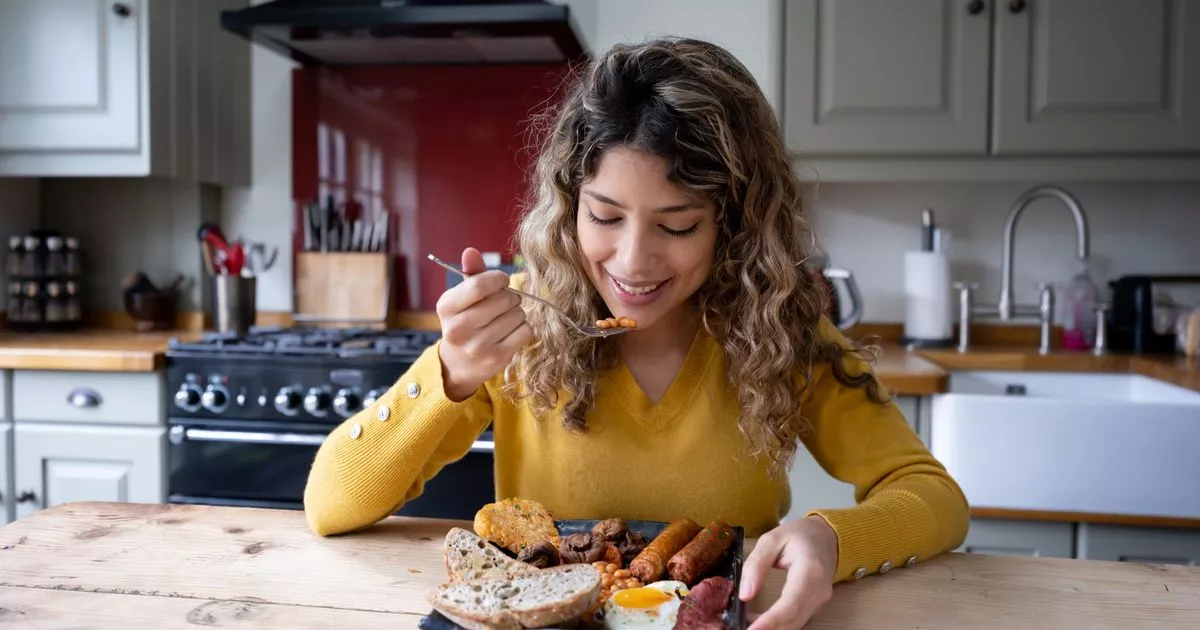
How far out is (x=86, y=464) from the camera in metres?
2.41

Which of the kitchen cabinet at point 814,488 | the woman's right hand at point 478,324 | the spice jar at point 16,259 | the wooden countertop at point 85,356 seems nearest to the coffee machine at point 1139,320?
the kitchen cabinet at point 814,488

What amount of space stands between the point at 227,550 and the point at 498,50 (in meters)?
2.01

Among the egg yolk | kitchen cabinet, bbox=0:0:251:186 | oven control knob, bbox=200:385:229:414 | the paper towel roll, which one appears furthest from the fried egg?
kitchen cabinet, bbox=0:0:251:186

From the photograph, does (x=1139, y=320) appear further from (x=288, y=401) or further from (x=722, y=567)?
(x=288, y=401)

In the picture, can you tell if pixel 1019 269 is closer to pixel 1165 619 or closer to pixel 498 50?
pixel 498 50

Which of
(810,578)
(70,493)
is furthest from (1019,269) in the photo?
(70,493)

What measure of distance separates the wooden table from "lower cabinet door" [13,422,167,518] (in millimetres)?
1296

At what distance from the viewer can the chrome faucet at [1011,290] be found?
2596 millimetres

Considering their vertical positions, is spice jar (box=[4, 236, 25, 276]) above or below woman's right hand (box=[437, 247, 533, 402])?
above

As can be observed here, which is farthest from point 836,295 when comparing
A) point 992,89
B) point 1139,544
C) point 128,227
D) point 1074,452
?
point 128,227

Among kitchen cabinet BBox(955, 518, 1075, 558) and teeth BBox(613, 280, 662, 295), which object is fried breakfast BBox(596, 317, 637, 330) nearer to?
teeth BBox(613, 280, 662, 295)

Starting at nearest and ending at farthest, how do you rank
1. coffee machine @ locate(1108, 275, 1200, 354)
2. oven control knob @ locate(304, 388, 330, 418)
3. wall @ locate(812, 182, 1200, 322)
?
oven control knob @ locate(304, 388, 330, 418) → coffee machine @ locate(1108, 275, 1200, 354) → wall @ locate(812, 182, 1200, 322)

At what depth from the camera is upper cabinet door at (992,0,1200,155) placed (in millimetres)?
2357

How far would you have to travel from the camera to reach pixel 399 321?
295cm
